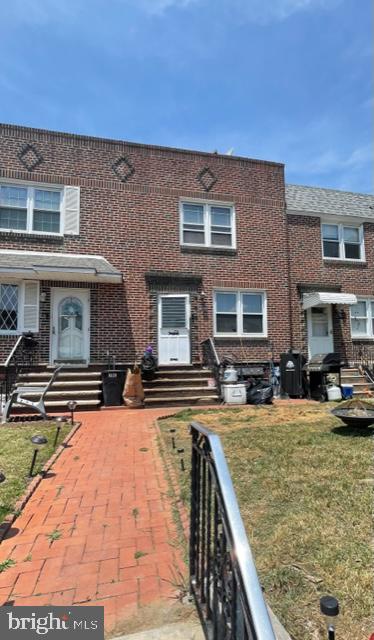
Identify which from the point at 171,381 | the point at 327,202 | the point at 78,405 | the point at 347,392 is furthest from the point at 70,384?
the point at 327,202

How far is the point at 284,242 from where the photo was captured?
13875 millimetres

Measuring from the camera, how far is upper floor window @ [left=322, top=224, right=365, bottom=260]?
14.7 m

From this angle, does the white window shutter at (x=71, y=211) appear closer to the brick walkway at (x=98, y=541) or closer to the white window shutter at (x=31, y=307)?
the white window shutter at (x=31, y=307)

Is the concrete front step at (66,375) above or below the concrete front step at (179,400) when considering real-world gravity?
above

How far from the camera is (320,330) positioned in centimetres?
1399

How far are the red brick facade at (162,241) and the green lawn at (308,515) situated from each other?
6247 millimetres

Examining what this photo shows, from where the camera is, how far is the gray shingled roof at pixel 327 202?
14.7 m

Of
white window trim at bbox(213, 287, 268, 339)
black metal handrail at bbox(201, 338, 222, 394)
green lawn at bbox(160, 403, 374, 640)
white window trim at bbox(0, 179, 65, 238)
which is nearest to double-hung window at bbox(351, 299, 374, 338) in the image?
white window trim at bbox(213, 287, 268, 339)

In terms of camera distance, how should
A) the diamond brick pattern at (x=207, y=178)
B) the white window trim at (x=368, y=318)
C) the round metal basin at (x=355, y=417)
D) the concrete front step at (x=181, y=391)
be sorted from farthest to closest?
the white window trim at (x=368, y=318)
the diamond brick pattern at (x=207, y=178)
the concrete front step at (x=181, y=391)
the round metal basin at (x=355, y=417)

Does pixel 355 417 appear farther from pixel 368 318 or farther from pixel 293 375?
pixel 368 318

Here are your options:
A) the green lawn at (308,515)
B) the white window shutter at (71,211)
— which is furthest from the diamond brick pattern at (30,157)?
the green lawn at (308,515)

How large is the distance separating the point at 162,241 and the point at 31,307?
464 cm

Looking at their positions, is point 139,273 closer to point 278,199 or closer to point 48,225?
point 48,225

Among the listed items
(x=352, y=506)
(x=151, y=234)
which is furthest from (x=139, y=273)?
(x=352, y=506)
